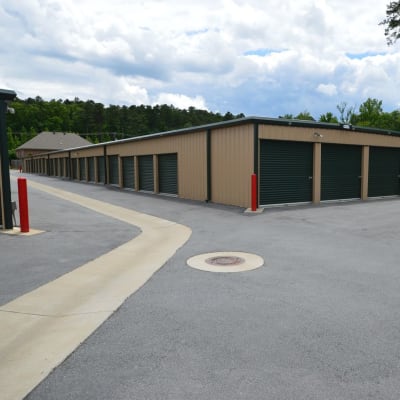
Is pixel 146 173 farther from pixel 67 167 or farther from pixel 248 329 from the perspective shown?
pixel 67 167

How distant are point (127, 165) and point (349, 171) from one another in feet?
49.5

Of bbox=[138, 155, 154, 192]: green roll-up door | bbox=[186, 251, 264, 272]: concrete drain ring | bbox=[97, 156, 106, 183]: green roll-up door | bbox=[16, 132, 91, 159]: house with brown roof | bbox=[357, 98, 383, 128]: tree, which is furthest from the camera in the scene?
bbox=[16, 132, 91, 159]: house with brown roof

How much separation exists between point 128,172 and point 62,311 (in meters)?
22.5

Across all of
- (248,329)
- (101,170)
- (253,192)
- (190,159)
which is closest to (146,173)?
(190,159)

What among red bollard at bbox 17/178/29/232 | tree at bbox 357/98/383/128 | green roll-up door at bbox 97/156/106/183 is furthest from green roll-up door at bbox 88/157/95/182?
tree at bbox 357/98/383/128

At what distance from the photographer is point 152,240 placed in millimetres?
9055

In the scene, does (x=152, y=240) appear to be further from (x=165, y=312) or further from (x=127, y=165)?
(x=127, y=165)

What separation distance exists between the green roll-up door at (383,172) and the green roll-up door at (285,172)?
16.2 ft

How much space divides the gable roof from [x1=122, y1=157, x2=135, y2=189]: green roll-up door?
69260mm

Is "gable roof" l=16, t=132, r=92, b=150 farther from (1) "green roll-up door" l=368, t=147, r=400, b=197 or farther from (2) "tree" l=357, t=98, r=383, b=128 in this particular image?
(1) "green roll-up door" l=368, t=147, r=400, b=197

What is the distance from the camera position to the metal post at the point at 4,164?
9.55m

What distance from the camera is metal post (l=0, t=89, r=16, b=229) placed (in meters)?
9.55

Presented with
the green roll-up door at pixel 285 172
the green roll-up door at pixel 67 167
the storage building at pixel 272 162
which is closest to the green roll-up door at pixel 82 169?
the green roll-up door at pixel 67 167

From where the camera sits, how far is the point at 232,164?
611 inches
